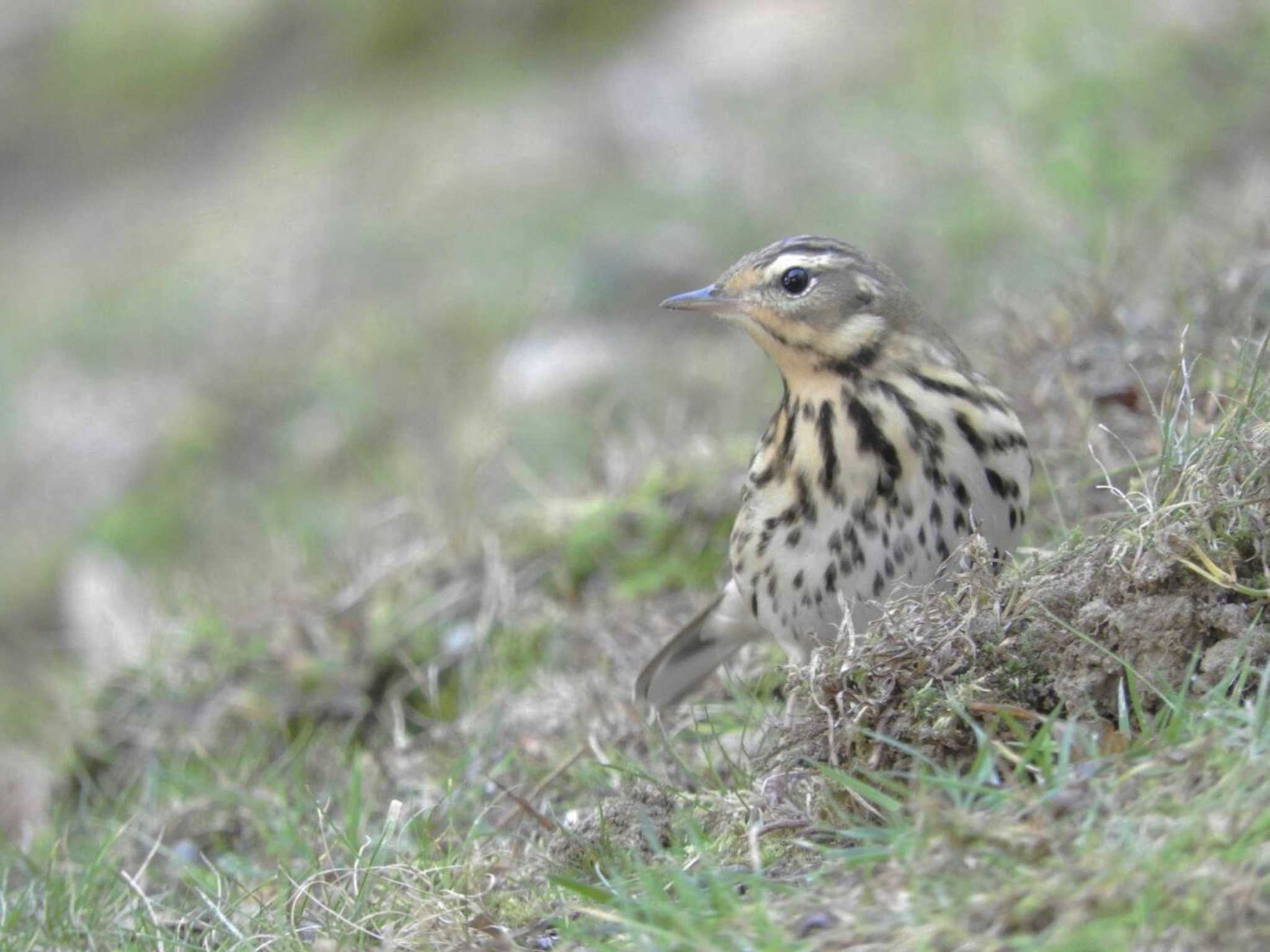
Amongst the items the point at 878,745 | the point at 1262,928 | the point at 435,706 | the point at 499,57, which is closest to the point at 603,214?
the point at 499,57

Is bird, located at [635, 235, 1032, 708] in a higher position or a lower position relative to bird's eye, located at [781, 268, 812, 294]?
lower

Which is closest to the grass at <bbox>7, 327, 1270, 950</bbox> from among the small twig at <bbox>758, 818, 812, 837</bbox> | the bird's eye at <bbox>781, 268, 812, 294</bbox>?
the small twig at <bbox>758, 818, 812, 837</bbox>

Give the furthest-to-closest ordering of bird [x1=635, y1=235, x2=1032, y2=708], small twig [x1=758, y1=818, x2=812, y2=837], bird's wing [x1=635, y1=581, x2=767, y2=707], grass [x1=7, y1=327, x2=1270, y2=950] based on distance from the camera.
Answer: bird's wing [x1=635, y1=581, x2=767, y2=707], bird [x1=635, y1=235, x2=1032, y2=708], small twig [x1=758, y1=818, x2=812, y2=837], grass [x1=7, y1=327, x2=1270, y2=950]

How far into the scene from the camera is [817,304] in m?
3.94

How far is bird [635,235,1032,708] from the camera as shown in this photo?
3.74 metres

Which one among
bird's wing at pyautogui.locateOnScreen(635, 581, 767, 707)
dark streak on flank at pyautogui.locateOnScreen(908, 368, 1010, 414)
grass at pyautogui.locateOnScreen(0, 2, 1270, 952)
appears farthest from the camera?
Answer: bird's wing at pyautogui.locateOnScreen(635, 581, 767, 707)

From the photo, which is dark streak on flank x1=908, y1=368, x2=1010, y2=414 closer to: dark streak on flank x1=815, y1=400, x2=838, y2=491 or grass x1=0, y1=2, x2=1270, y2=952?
dark streak on flank x1=815, y1=400, x2=838, y2=491

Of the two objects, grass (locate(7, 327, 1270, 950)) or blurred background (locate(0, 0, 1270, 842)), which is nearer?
grass (locate(7, 327, 1270, 950))

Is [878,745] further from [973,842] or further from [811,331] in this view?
[811,331]

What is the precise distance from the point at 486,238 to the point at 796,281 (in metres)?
7.72

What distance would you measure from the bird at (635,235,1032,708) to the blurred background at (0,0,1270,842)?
1.51ft

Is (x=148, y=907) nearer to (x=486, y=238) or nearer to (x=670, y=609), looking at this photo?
(x=670, y=609)

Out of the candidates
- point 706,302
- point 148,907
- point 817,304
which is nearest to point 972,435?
point 817,304

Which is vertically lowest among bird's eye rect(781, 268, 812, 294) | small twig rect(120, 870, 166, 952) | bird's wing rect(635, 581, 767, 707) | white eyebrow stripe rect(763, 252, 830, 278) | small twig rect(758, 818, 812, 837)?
small twig rect(120, 870, 166, 952)
